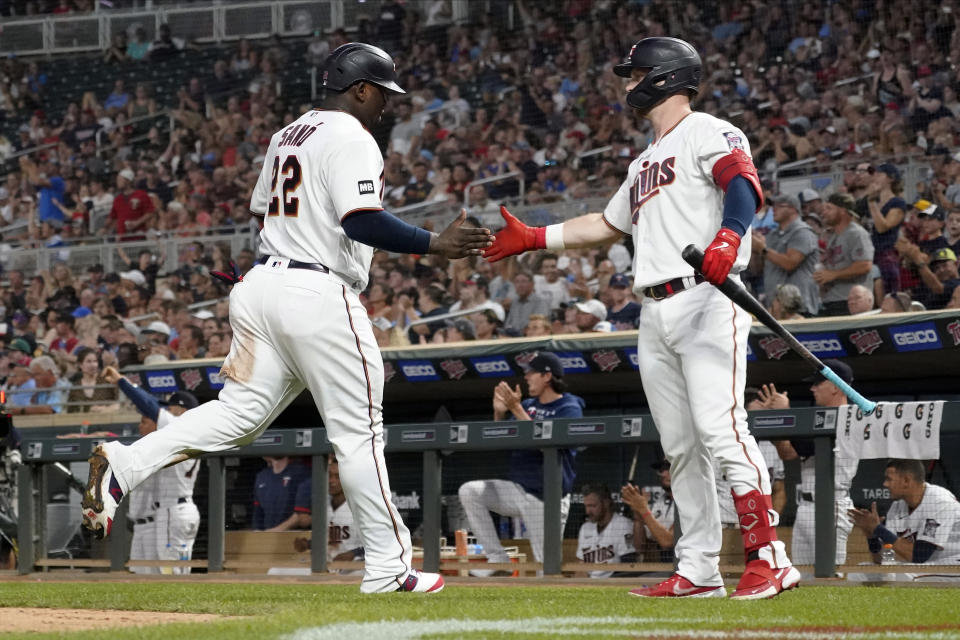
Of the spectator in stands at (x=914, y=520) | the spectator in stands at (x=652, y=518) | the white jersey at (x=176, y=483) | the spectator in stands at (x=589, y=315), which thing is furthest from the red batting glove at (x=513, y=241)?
the spectator in stands at (x=589, y=315)

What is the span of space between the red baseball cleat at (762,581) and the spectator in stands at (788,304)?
3.92 m

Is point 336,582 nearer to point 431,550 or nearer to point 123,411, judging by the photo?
point 431,550

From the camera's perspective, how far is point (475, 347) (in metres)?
8.38

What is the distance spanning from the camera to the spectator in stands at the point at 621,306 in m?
9.03

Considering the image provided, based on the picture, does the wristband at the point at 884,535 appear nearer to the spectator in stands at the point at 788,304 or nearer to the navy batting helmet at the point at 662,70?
the navy batting helmet at the point at 662,70

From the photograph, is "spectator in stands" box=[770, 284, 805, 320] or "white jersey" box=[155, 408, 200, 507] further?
"spectator in stands" box=[770, 284, 805, 320]

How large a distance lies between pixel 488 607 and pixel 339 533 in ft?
9.56

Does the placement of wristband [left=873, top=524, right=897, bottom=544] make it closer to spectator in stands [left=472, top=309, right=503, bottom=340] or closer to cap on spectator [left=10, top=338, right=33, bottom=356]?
spectator in stands [left=472, top=309, right=503, bottom=340]

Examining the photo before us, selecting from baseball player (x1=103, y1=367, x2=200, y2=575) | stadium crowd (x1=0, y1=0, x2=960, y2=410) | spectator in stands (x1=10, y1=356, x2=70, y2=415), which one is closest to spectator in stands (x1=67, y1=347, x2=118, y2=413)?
spectator in stands (x1=10, y1=356, x2=70, y2=415)

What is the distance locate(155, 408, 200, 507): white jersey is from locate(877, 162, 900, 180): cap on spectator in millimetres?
5585

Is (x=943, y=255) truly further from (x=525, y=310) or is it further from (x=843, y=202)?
(x=525, y=310)

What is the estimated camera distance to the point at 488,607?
391 centimetres

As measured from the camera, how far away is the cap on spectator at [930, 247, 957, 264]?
8.48 meters

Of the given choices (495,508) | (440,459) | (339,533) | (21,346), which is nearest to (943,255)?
(495,508)
